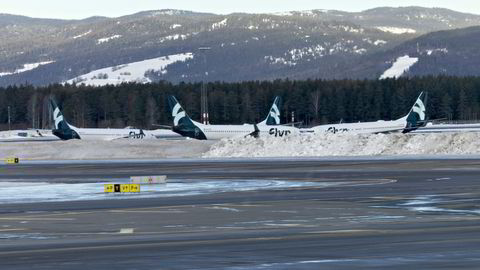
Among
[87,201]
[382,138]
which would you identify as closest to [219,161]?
[382,138]

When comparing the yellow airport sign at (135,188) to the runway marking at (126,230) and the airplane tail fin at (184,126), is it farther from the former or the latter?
the airplane tail fin at (184,126)

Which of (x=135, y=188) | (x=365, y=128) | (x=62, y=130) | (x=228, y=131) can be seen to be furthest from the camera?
(x=62, y=130)

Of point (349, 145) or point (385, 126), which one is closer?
point (349, 145)

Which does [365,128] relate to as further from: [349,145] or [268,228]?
[268,228]

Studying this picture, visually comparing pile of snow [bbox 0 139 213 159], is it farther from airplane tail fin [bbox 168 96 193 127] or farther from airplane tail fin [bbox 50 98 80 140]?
airplane tail fin [bbox 50 98 80 140]

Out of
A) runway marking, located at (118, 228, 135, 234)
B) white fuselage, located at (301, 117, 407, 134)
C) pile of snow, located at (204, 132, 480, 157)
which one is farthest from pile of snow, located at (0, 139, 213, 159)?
runway marking, located at (118, 228, 135, 234)

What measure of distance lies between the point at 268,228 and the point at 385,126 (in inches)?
3629

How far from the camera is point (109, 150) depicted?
98.2 meters

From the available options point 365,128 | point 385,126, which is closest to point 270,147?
point 365,128

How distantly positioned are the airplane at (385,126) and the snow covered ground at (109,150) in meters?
20.8

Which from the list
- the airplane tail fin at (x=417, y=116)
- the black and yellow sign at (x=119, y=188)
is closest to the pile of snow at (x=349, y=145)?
the airplane tail fin at (x=417, y=116)

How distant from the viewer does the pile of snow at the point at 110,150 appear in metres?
95.9

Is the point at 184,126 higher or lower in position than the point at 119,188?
higher

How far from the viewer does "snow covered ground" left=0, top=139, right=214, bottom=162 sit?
9594 cm
